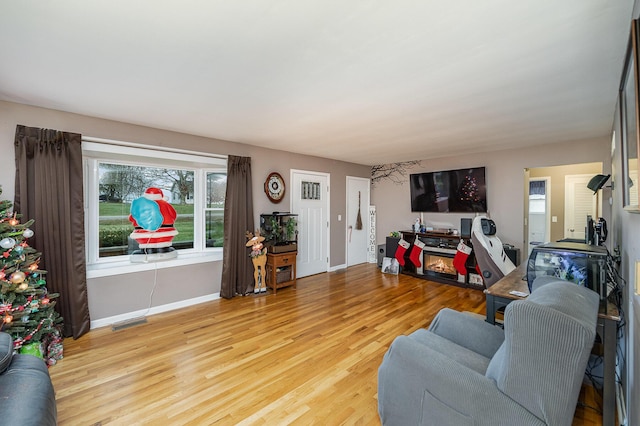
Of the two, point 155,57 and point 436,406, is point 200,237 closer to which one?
point 155,57

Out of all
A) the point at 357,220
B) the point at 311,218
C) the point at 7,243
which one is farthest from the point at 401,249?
the point at 7,243

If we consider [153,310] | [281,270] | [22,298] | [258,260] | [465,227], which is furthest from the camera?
[465,227]

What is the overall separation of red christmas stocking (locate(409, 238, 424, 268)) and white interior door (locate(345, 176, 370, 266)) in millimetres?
1359

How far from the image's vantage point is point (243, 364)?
2365 mm

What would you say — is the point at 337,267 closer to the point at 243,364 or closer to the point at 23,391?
the point at 243,364

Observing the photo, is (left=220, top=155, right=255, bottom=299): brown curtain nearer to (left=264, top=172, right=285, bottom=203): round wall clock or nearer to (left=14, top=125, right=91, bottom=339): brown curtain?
(left=264, top=172, right=285, bottom=203): round wall clock

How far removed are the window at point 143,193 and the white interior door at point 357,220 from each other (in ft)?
9.29

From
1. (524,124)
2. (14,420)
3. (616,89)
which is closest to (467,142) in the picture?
(524,124)

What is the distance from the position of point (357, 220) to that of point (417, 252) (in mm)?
1552

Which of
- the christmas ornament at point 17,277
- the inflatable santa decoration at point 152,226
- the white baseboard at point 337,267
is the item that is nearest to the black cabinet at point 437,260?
the white baseboard at point 337,267

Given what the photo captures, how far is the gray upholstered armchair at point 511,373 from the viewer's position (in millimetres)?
1048

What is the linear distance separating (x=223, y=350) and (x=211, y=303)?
1381 mm

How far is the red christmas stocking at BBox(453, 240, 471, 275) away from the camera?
14.8ft

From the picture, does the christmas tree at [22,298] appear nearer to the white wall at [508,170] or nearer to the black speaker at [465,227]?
the black speaker at [465,227]
